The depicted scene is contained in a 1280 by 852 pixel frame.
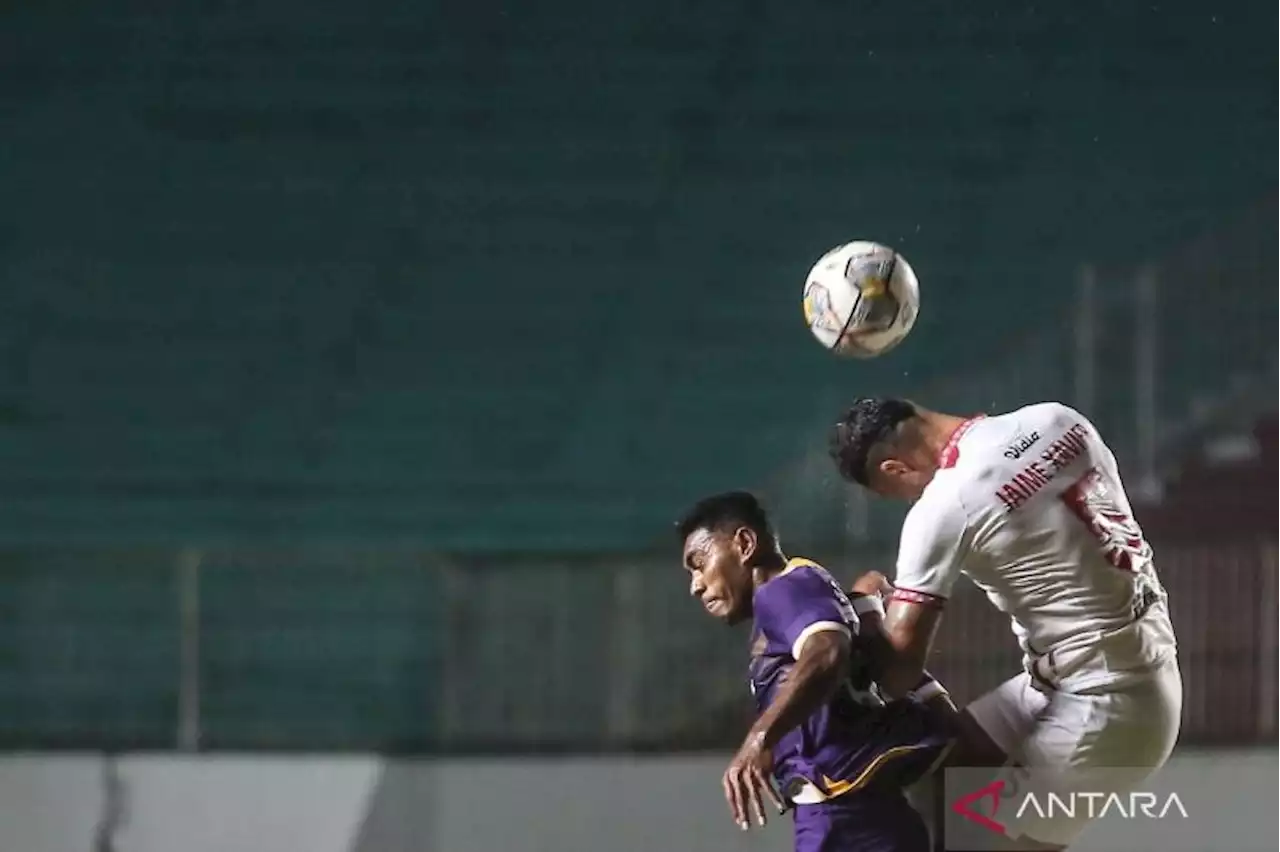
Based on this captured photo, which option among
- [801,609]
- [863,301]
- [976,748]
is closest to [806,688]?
[801,609]

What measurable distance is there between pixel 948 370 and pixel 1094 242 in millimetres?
702

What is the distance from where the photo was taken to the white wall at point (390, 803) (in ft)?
15.2

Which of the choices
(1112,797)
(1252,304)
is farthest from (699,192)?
(1112,797)

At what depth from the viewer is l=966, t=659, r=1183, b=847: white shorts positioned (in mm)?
3064

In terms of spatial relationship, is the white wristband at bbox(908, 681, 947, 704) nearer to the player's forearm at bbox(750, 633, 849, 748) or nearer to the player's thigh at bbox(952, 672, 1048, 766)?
the player's thigh at bbox(952, 672, 1048, 766)

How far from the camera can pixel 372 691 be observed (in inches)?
199

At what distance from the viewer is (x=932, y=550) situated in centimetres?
287

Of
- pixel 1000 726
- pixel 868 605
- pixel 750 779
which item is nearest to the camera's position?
pixel 750 779

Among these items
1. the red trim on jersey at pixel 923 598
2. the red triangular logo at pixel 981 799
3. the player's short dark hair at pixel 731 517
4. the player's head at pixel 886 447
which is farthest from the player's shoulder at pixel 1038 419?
the red triangular logo at pixel 981 799

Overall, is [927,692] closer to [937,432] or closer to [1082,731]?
[1082,731]

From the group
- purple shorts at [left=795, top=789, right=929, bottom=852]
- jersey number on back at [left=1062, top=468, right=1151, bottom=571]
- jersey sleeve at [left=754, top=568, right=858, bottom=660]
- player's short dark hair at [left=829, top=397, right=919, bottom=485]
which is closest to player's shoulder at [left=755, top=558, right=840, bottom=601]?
jersey sleeve at [left=754, top=568, right=858, bottom=660]

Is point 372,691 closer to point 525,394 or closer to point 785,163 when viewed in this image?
point 525,394

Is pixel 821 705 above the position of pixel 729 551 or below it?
below

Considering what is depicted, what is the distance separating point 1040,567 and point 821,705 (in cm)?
51
